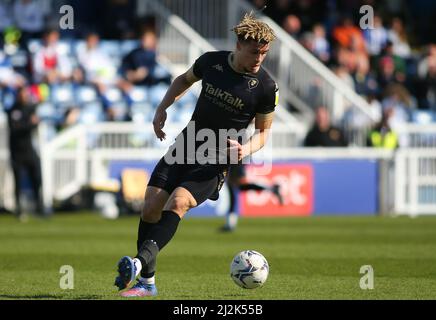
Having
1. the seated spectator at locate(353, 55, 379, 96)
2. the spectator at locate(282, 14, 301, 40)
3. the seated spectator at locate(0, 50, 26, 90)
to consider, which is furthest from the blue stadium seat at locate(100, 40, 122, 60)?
the seated spectator at locate(353, 55, 379, 96)

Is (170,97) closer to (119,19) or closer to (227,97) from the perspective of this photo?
(227,97)

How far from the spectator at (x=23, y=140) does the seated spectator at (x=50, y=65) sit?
3024mm

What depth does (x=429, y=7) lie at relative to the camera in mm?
31453

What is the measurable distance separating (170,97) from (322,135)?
495 inches

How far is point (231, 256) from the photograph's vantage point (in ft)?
41.2

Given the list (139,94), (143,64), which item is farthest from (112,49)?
(139,94)

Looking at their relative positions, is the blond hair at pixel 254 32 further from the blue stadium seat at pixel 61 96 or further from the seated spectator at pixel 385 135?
the blue stadium seat at pixel 61 96

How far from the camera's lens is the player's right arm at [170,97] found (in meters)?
9.20

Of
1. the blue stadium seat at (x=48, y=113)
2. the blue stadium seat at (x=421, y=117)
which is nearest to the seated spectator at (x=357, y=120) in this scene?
the blue stadium seat at (x=421, y=117)

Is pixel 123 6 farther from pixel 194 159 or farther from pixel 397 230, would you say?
pixel 194 159

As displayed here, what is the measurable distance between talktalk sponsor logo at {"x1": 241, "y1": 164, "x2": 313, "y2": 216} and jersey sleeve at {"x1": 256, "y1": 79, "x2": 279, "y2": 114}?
11683 mm

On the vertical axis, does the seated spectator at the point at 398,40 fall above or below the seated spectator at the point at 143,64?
above

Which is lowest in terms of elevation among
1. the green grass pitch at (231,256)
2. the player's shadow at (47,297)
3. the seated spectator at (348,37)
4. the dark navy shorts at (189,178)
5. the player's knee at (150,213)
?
the green grass pitch at (231,256)
